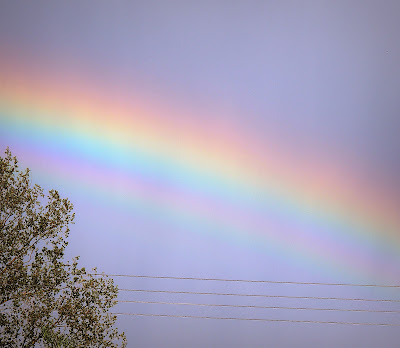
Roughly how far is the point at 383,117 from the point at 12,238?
6.22 m

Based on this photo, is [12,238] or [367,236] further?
[367,236]

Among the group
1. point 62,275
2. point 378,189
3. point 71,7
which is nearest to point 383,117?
point 378,189

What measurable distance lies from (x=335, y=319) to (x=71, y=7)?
237 inches

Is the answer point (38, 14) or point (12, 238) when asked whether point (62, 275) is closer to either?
point (12, 238)

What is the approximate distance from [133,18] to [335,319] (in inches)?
210

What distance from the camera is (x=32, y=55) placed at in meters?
10.7

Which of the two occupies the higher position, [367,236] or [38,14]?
[38,14]

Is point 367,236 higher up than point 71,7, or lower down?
lower down

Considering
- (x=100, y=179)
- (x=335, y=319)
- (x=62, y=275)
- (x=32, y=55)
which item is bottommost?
(x=62, y=275)

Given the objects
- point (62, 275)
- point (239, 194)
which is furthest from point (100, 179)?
point (62, 275)

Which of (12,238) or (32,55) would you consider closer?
(12,238)

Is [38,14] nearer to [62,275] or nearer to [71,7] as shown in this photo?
[71,7]

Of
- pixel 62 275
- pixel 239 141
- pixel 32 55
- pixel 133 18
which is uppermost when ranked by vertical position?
pixel 133 18

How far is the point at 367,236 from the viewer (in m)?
10.4
